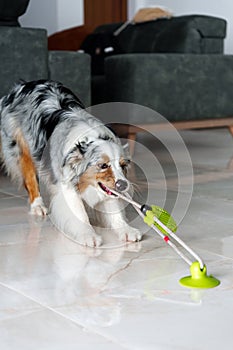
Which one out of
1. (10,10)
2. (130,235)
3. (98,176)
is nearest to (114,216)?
(130,235)

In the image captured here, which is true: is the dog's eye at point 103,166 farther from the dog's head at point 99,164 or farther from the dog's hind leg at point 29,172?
the dog's hind leg at point 29,172

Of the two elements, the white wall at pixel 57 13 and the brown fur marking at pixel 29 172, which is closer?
the brown fur marking at pixel 29 172

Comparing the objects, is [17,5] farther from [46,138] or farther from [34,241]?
[34,241]

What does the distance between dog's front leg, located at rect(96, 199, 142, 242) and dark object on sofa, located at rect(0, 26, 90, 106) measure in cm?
120

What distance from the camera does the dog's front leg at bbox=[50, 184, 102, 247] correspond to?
2387mm

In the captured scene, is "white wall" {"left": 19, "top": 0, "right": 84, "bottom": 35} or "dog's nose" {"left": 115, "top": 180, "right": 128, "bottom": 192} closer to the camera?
"dog's nose" {"left": 115, "top": 180, "right": 128, "bottom": 192}

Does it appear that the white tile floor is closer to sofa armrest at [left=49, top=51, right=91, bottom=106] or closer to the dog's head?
the dog's head

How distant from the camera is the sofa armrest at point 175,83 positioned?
4027 millimetres

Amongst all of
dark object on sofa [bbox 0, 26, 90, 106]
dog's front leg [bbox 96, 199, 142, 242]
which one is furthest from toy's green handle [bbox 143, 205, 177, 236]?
dark object on sofa [bbox 0, 26, 90, 106]

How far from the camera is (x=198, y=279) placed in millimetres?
1854

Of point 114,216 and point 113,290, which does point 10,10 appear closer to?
point 114,216

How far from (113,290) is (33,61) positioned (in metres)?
1.89

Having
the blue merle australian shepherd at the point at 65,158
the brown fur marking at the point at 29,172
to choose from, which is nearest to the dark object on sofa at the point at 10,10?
the blue merle australian shepherd at the point at 65,158

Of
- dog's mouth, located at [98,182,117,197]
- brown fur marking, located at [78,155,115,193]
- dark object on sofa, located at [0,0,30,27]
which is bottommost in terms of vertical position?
dog's mouth, located at [98,182,117,197]
